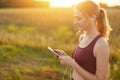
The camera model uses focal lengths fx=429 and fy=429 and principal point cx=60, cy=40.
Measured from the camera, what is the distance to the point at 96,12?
8.91ft

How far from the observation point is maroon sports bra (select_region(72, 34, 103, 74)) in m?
2.71

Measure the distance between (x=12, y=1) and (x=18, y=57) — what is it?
20.0 metres

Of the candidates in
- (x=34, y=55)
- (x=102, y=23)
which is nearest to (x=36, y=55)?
(x=34, y=55)

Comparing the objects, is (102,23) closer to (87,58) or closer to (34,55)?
(87,58)

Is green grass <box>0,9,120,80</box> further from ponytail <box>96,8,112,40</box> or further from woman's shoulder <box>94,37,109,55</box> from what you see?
woman's shoulder <box>94,37,109,55</box>

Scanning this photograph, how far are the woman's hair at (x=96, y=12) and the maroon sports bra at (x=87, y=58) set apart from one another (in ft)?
0.36

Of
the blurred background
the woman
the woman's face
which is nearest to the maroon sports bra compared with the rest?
the woman

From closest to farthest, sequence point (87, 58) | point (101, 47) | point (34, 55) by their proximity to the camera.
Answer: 1. point (101, 47)
2. point (87, 58)
3. point (34, 55)

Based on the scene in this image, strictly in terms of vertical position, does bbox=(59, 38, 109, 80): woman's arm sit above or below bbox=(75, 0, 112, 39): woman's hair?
below

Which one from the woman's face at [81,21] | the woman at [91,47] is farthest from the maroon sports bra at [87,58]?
the woman's face at [81,21]

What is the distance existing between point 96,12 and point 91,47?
8.8 inches

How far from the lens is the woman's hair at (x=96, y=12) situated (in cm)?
268

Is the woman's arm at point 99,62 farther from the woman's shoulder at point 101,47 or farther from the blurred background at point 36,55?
the blurred background at point 36,55

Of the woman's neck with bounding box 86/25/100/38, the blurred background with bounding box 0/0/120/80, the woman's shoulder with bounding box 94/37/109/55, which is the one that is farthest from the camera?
the blurred background with bounding box 0/0/120/80
